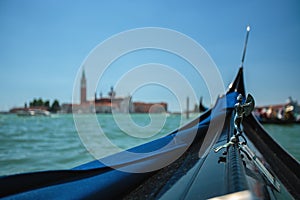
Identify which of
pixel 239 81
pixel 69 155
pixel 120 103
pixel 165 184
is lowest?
pixel 69 155

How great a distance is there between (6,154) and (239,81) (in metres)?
Result: 2.43

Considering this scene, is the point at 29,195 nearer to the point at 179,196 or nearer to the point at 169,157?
the point at 179,196

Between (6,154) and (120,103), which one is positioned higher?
(120,103)

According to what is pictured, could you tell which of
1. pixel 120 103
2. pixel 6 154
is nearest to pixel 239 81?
pixel 120 103

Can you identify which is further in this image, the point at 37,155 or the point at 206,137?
the point at 37,155

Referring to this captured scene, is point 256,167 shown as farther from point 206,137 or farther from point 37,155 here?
point 37,155

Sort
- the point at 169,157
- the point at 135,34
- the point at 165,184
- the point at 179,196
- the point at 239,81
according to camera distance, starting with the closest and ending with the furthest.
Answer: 1. the point at 179,196
2. the point at 165,184
3. the point at 169,157
4. the point at 135,34
5. the point at 239,81

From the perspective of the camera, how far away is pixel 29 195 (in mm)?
397

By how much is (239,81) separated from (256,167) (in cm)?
196

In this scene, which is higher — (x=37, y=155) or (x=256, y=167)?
(x=256, y=167)

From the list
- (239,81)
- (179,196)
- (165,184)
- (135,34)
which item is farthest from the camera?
(239,81)

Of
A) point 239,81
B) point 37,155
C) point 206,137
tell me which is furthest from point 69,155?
point 206,137

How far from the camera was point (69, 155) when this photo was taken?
8.61 ft

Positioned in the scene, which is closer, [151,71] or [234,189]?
[234,189]
